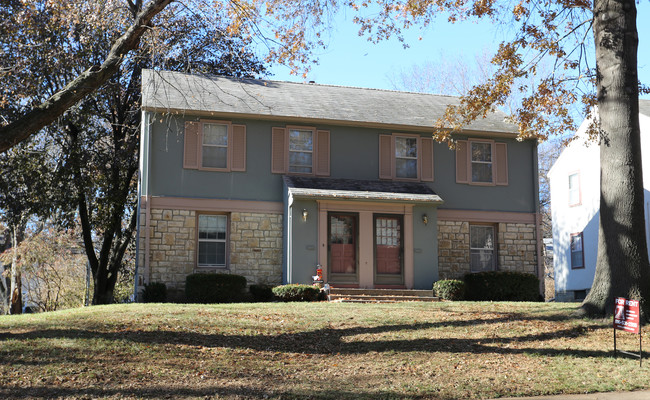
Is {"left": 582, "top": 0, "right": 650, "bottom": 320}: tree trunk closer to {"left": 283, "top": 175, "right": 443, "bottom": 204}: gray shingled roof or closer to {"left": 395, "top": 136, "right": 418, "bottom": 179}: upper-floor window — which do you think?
{"left": 283, "top": 175, "right": 443, "bottom": 204}: gray shingled roof

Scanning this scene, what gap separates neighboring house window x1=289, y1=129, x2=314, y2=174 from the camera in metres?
19.5

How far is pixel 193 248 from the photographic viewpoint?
18.2m

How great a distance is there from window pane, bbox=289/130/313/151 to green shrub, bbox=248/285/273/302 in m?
4.31

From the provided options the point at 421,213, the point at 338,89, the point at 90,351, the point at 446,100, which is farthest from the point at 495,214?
the point at 90,351

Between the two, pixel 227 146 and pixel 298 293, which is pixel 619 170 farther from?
pixel 227 146

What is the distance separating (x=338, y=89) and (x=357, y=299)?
869cm

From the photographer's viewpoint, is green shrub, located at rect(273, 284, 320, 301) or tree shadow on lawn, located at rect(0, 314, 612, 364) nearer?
tree shadow on lawn, located at rect(0, 314, 612, 364)

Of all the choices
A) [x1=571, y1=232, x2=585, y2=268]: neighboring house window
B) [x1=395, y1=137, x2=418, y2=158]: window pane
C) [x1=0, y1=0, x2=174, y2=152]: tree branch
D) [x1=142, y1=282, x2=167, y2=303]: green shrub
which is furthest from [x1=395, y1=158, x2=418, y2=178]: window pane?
[x1=0, y1=0, x2=174, y2=152]: tree branch

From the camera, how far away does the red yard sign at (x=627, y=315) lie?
29.2 feet

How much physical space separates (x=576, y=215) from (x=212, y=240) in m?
15.1

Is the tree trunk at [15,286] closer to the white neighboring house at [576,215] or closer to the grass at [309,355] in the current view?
the grass at [309,355]

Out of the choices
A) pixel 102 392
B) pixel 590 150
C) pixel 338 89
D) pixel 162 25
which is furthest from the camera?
pixel 590 150

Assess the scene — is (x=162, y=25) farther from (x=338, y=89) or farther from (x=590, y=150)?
(x=590, y=150)

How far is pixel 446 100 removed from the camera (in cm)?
2314
